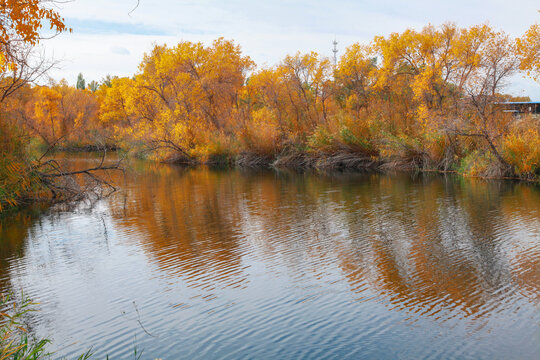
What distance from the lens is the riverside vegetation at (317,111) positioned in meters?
16.8

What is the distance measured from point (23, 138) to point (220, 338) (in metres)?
11.2

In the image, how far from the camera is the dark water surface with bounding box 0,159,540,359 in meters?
6.35

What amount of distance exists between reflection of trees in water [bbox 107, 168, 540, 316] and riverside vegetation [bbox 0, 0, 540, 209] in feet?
10.0

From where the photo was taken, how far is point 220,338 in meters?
6.52

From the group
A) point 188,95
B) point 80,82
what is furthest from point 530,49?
point 80,82

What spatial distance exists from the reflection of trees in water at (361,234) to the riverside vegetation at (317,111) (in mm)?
3057

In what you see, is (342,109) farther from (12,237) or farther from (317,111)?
(12,237)

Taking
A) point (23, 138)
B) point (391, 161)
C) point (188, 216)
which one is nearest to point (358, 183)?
point (391, 161)

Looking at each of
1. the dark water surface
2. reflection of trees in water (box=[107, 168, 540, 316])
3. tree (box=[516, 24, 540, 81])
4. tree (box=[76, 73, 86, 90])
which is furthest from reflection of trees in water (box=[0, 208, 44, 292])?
tree (box=[76, 73, 86, 90])

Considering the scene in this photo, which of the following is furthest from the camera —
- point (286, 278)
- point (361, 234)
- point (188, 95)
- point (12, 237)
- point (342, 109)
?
point (188, 95)

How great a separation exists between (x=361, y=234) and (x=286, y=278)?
3.81 metres

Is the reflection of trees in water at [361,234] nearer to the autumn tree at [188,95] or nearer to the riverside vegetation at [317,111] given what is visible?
the riverside vegetation at [317,111]

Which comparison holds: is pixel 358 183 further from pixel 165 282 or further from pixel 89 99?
pixel 89 99

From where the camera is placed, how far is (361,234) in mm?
12047
